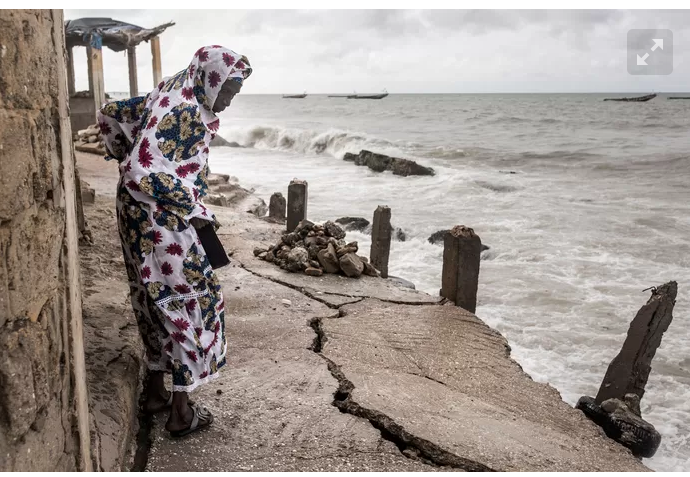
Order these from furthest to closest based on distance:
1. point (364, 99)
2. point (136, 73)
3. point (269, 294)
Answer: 1. point (364, 99)
2. point (136, 73)
3. point (269, 294)

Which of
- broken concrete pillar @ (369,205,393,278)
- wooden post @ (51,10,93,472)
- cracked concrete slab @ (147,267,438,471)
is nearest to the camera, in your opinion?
wooden post @ (51,10,93,472)

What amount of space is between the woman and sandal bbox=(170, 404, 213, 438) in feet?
0.04

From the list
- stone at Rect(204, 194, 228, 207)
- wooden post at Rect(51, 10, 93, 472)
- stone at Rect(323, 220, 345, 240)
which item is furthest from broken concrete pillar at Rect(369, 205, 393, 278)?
wooden post at Rect(51, 10, 93, 472)

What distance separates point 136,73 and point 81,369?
16835 millimetres

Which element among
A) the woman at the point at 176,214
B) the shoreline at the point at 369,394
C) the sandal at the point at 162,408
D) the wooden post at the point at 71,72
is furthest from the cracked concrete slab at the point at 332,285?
the wooden post at the point at 71,72

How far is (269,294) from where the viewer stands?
16.7ft

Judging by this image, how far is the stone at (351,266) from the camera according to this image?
227 inches

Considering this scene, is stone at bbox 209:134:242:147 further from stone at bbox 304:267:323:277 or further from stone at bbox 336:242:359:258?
stone at bbox 304:267:323:277

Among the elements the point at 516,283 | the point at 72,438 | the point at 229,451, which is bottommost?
the point at 516,283

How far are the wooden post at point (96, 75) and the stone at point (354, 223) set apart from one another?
24.8 ft

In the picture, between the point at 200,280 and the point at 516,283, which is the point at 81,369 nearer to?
the point at 200,280

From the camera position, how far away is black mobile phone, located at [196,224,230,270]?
2.58 meters

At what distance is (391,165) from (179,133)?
16.7 m

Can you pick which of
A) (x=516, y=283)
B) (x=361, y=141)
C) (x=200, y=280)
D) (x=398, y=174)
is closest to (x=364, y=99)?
(x=361, y=141)
